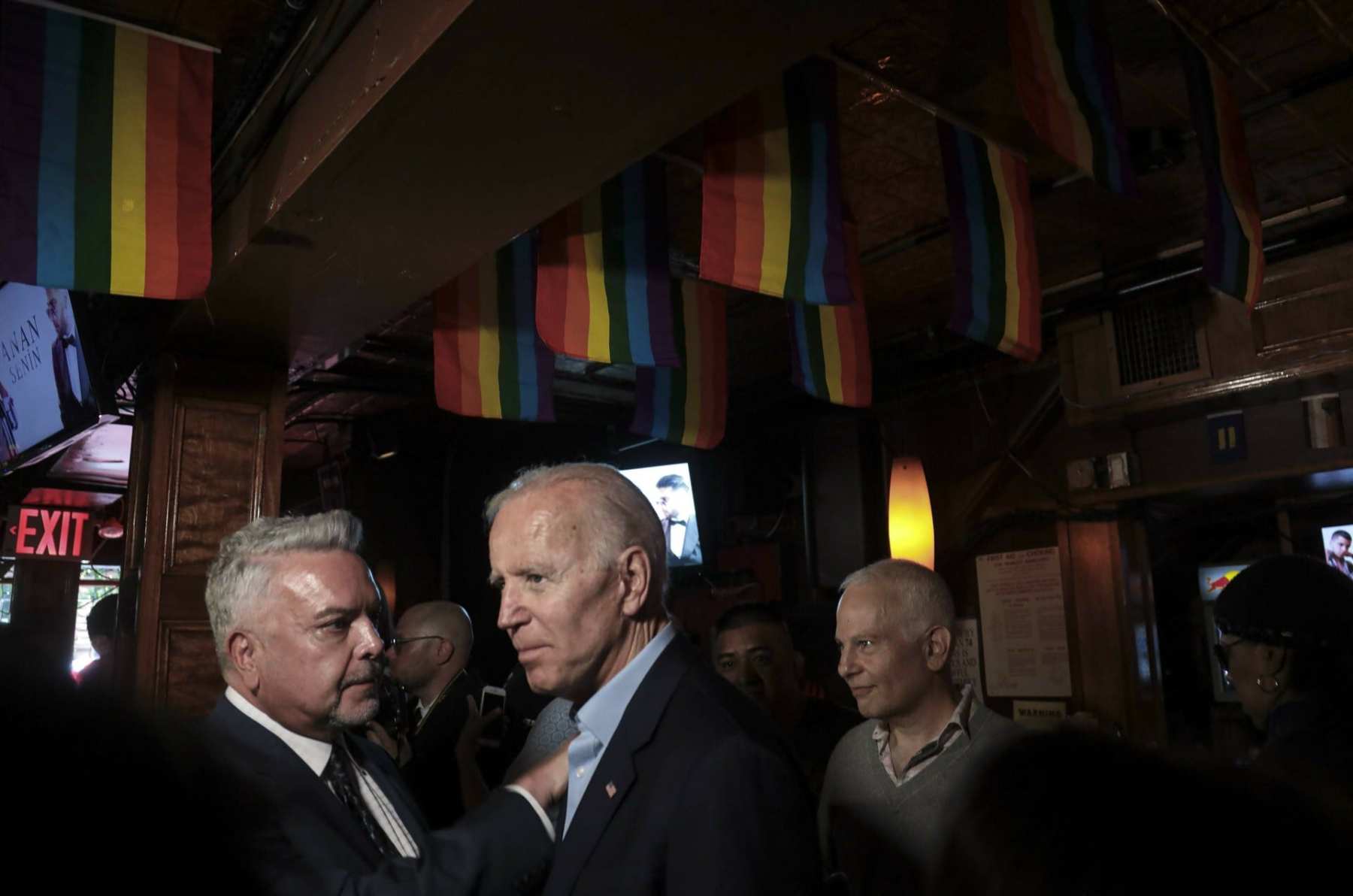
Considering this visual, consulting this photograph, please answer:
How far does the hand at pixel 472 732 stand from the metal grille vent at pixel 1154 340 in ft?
13.4

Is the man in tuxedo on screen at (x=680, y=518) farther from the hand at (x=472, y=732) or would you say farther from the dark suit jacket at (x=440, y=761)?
the dark suit jacket at (x=440, y=761)

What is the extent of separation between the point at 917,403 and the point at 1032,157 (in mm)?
2915

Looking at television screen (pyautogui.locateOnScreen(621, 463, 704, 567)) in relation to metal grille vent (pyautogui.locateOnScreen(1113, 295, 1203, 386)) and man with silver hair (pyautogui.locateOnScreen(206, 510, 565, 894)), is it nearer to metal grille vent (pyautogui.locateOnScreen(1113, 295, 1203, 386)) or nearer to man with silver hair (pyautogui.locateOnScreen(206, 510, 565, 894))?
metal grille vent (pyautogui.locateOnScreen(1113, 295, 1203, 386))

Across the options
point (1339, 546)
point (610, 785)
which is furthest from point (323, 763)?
point (1339, 546)

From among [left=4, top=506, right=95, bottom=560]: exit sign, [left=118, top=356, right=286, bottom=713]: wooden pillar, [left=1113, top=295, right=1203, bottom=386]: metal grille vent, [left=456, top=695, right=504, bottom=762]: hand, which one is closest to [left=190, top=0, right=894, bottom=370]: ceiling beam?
[left=118, top=356, right=286, bottom=713]: wooden pillar

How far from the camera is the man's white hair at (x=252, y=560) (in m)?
2.14

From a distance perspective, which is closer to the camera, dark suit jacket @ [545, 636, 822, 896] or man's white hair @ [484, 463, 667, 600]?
dark suit jacket @ [545, 636, 822, 896]

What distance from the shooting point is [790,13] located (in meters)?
2.33

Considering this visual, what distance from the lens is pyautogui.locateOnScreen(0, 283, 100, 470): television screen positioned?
4098mm

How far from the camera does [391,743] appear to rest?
375cm

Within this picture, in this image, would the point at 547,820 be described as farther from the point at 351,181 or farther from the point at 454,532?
the point at 454,532

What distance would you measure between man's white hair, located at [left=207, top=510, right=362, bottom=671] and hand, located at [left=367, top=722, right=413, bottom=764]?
160 centimetres

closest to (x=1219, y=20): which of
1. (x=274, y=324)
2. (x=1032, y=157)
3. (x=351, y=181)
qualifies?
(x=1032, y=157)

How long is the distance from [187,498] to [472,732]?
1.68 m
